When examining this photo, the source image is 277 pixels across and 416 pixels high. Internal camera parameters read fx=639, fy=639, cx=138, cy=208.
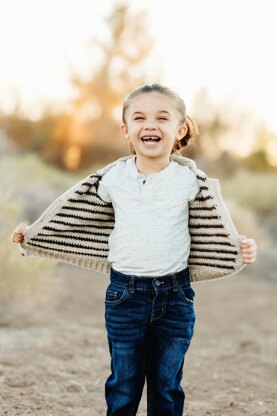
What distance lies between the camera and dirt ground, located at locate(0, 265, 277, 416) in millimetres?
4078

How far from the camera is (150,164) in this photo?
3.08 m

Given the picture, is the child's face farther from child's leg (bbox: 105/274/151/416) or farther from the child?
child's leg (bbox: 105/274/151/416)

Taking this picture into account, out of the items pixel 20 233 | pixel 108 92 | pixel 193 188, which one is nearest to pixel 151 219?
pixel 193 188

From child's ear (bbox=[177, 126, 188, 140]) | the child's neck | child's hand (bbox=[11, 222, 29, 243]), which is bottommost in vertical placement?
child's hand (bbox=[11, 222, 29, 243])

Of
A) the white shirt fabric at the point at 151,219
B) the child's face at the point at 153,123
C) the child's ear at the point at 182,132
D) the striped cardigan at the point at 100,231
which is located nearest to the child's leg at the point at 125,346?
the white shirt fabric at the point at 151,219

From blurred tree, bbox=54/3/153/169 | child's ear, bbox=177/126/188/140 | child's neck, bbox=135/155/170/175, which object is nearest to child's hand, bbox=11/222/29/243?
child's neck, bbox=135/155/170/175

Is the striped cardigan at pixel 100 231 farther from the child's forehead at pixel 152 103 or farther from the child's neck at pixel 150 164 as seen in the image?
the child's forehead at pixel 152 103

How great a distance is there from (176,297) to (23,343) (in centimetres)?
284

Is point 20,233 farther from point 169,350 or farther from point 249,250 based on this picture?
point 249,250

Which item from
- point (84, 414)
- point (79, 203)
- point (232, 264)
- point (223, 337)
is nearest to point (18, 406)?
point (84, 414)

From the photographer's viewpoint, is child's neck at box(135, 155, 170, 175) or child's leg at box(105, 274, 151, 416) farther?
child's neck at box(135, 155, 170, 175)

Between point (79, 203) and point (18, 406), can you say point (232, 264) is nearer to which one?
point (79, 203)

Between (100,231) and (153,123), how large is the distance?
0.66 m

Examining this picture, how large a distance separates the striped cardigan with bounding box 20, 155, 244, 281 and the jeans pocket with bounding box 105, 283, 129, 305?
401mm
